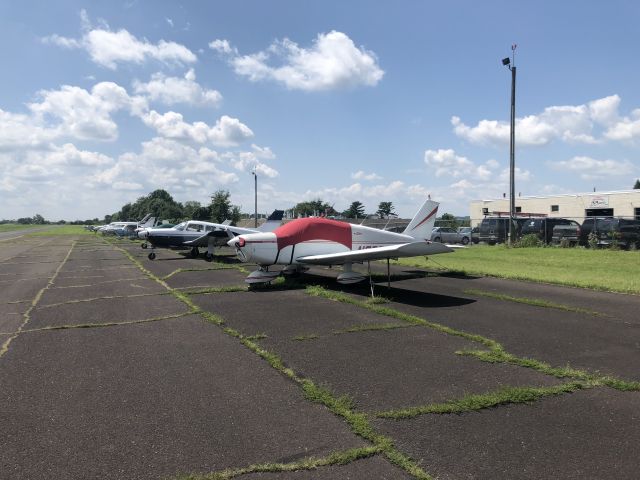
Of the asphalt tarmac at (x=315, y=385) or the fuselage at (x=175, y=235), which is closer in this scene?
the asphalt tarmac at (x=315, y=385)

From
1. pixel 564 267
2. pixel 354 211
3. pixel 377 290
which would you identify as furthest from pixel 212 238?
pixel 354 211

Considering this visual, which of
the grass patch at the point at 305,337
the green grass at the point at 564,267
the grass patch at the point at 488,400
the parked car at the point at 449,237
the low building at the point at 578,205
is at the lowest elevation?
the grass patch at the point at 488,400

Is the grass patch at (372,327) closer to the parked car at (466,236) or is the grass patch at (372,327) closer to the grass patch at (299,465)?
the grass patch at (299,465)

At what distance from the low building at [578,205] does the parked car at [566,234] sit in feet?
33.6

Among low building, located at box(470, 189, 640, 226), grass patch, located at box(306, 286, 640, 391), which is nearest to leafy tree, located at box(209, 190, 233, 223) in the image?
low building, located at box(470, 189, 640, 226)

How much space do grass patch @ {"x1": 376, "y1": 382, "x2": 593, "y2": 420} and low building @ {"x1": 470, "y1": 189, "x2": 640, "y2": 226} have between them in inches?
1349

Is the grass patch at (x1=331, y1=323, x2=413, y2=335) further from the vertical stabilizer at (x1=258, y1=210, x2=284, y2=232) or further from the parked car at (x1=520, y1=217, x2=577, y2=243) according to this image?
the parked car at (x1=520, y1=217, x2=577, y2=243)

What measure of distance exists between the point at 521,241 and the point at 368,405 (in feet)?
82.4

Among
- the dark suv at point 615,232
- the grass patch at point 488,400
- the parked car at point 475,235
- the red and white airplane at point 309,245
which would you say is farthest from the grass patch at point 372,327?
the parked car at point 475,235

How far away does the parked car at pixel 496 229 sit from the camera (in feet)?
101

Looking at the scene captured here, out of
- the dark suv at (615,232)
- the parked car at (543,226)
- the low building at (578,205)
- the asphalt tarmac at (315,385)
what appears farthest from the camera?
the low building at (578,205)

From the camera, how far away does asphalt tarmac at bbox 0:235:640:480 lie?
10.8 ft

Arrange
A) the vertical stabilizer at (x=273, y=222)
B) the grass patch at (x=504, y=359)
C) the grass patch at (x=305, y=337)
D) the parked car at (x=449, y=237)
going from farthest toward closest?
the parked car at (x=449, y=237) < the vertical stabilizer at (x=273, y=222) < the grass patch at (x=305, y=337) < the grass patch at (x=504, y=359)

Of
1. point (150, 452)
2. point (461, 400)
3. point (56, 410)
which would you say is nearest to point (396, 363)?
point (461, 400)
